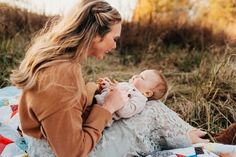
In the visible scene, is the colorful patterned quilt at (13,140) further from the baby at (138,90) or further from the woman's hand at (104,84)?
the woman's hand at (104,84)

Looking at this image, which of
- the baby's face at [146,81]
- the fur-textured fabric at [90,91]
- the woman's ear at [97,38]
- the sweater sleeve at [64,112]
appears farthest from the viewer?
the baby's face at [146,81]

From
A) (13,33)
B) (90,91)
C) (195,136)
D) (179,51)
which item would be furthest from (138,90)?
(179,51)

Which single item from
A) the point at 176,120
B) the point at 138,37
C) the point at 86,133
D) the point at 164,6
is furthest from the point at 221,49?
the point at 86,133

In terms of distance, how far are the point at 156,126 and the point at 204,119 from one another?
4.55ft

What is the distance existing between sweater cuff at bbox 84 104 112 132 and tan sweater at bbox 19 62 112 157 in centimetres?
3

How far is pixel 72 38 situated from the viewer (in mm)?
2186

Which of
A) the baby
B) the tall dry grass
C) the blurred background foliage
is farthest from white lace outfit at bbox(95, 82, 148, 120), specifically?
the tall dry grass

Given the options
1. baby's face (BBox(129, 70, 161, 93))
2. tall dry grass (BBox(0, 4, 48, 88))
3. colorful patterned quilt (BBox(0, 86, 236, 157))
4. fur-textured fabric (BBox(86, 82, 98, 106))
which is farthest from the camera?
tall dry grass (BBox(0, 4, 48, 88))

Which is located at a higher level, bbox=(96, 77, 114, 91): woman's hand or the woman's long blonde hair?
the woman's long blonde hair

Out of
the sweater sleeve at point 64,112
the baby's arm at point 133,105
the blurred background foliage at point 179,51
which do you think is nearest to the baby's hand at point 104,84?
the baby's arm at point 133,105

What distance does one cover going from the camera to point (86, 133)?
2.21 metres

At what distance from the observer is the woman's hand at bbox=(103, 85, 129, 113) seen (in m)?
2.32

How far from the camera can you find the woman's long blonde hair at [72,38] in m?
2.18

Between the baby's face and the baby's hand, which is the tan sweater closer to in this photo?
the baby's hand
